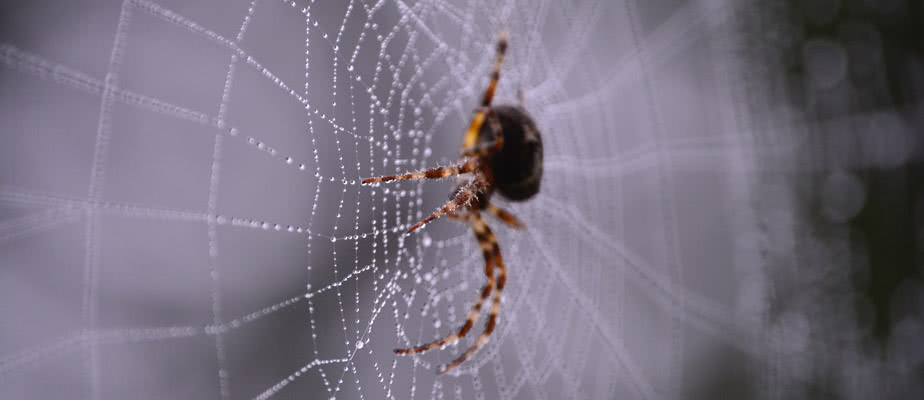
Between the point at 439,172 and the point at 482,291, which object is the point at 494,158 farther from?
the point at 482,291

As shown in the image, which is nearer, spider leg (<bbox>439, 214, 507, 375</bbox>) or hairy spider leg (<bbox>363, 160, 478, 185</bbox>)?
hairy spider leg (<bbox>363, 160, 478, 185</bbox>)

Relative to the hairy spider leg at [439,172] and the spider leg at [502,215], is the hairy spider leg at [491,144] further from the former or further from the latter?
the spider leg at [502,215]

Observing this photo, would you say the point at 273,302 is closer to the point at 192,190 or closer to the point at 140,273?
the point at 140,273

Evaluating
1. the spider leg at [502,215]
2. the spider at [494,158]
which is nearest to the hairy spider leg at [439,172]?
the spider at [494,158]

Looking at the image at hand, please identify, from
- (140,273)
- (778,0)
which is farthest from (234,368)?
(778,0)

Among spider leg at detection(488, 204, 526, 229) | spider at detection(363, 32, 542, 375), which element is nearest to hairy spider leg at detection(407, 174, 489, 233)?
spider at detection(363, 32, 542, 375)

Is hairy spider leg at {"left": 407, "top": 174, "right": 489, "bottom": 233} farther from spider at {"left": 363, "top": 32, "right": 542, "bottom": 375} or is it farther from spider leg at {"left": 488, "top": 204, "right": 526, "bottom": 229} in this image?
spider leg at {"left": 488, "top": 204, "right": 526, "bottom": 229}

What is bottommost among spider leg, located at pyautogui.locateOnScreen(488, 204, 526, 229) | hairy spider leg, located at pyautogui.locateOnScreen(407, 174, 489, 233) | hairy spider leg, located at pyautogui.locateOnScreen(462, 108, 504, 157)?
spider leg, located at pyautogui.locateOnScreen(488, 204, 526, 229)
